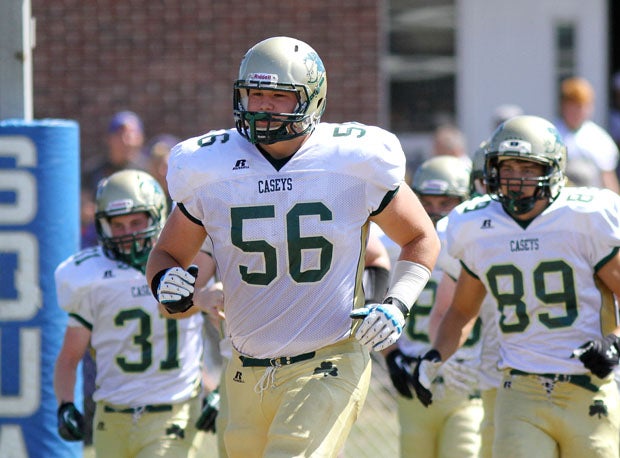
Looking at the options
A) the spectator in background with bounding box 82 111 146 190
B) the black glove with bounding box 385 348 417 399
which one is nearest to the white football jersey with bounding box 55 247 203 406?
the black glove with bounding box 385 348 417 399

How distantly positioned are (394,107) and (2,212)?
6074 millimetres

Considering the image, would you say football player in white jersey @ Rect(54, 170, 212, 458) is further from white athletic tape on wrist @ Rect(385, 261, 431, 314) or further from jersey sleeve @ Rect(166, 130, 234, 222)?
white athletic tape on wrist @ Rect(385, 261, 431, 314)

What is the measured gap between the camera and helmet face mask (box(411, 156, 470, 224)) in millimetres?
6988

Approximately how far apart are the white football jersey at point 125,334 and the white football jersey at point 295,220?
4.64ft

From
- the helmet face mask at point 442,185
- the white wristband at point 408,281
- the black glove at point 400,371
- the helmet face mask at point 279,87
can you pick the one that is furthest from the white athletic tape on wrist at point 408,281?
the helmet face mask at point 442,185

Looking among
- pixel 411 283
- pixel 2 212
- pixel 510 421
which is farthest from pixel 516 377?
pixel 2 212

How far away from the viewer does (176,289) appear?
4645 mm

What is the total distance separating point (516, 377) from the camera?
5465mm

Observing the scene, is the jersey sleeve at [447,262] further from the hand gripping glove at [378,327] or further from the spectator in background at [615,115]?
the spectator in background at [615,115]

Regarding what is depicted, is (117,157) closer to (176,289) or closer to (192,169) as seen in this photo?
(192,169)

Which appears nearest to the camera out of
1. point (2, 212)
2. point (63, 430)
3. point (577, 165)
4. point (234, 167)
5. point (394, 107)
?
point (234, 167)

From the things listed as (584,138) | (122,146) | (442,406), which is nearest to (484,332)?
(442,406)

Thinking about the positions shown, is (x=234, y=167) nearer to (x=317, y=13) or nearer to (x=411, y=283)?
(x=411, y=283)

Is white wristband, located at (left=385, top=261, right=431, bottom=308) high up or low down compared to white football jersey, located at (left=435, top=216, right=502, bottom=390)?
up
